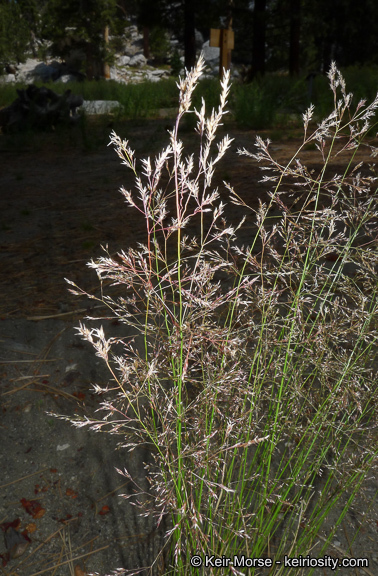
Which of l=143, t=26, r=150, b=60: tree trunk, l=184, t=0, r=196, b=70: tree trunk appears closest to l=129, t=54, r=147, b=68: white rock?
l=143, t=26, r=150, b=60: tree trunk

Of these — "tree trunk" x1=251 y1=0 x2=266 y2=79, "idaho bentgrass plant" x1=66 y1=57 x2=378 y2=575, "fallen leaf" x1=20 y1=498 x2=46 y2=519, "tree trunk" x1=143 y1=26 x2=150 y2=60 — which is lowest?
"fallen leaf" x1=20 y1=498 x2=46 y2=519

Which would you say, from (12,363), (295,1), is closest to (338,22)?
(295,1)

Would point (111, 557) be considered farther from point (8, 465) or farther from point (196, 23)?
point (196, 23)

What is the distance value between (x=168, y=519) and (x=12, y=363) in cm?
110

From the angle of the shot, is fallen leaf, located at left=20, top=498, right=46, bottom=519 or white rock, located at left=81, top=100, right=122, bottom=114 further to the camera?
white rock, located at left=81, top=100, right=122, bottom=114

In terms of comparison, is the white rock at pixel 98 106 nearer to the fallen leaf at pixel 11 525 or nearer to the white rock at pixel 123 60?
the fallen leaf at pixel 11 525

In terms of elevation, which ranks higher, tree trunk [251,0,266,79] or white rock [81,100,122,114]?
tree trunk [251,0,266,79]

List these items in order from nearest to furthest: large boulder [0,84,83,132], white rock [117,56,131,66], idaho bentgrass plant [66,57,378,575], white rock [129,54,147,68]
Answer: idaho bentgrass plant [66,57,378,575]
large boulder [0,84,83,132]
white rock [129,54,147,68]
white rock [117,56,131,66]

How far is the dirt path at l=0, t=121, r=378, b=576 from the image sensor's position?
1.62 meters

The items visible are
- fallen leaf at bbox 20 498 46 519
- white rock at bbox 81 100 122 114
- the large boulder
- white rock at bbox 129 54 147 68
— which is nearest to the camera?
fallen leaf at bbox 20 498 46 519

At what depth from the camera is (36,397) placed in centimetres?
217

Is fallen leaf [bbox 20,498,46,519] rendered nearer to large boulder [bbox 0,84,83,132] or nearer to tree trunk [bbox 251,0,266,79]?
large boulder [bbox 0,84,83,132]

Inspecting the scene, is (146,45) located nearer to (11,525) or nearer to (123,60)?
(123,60)

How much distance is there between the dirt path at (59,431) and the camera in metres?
1.62
